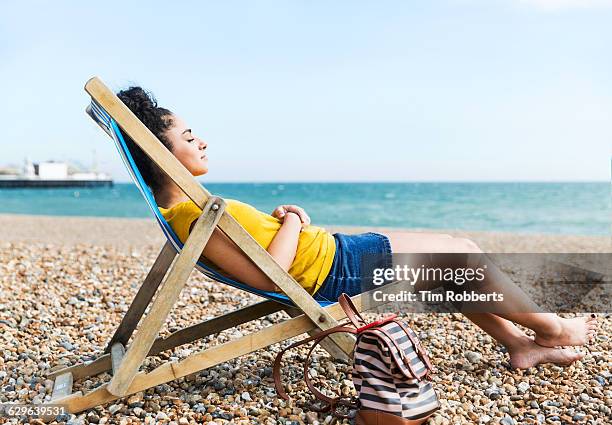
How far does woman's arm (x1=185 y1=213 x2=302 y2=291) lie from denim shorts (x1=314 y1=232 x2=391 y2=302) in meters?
0.24

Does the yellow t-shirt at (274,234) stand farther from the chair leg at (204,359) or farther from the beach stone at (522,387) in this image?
the beach stone at (522,387)

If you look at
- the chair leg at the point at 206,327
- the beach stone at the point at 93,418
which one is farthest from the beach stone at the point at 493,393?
the beach stone at the point at 93,418

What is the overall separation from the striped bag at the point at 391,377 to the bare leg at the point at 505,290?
52cm

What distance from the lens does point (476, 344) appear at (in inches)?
153

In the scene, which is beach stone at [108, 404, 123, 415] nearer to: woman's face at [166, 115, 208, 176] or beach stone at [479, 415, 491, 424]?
woman's face at [166, 115, 208, 176]

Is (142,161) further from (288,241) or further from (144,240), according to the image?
(144,240)

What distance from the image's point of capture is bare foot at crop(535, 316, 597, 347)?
10.6ft

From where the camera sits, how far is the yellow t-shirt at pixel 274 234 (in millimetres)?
2873

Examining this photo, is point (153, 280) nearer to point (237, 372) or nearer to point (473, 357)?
point (237, 372)

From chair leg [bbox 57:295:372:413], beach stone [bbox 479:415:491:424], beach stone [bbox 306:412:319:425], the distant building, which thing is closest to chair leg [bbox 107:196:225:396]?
chair leg [bbox 57:295:372:413]

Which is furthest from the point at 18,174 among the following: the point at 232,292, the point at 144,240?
the point at 232,292

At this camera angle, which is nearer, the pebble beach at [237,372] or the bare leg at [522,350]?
the pebble beach at [237,372]

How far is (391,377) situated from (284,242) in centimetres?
77

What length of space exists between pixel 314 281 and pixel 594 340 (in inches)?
83.0
